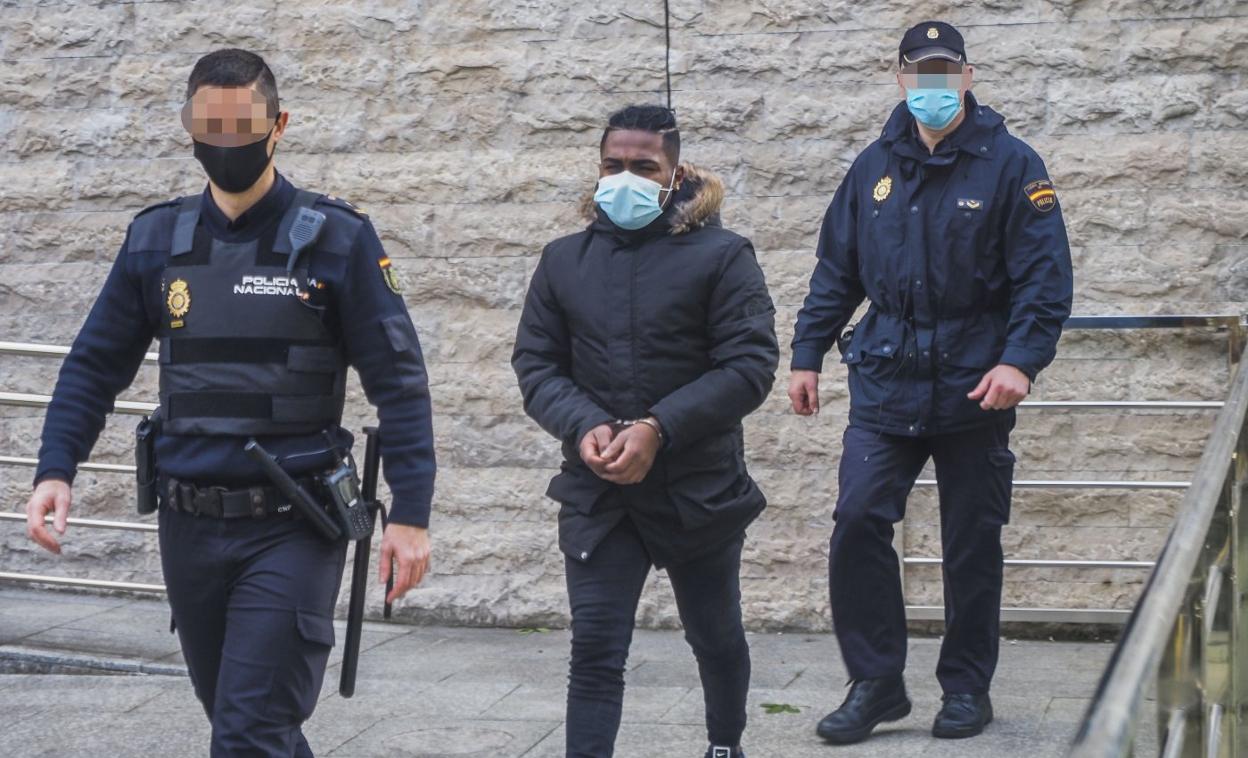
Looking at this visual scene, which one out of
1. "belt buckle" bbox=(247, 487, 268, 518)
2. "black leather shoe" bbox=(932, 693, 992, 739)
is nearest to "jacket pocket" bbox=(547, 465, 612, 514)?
"belt buckle" bbox=(247, 487, 268, 518)

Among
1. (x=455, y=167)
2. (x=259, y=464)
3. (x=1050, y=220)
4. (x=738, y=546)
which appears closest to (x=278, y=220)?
(x=259, y=464)

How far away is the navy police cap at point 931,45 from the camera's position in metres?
4.86

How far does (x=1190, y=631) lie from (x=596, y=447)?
2020mm

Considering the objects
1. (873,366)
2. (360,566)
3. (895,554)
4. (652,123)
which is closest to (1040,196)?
(873,366)

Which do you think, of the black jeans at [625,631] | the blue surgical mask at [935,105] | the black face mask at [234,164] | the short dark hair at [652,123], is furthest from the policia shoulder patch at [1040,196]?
the black face mask at [234,164]

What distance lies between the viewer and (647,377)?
417 centimetres

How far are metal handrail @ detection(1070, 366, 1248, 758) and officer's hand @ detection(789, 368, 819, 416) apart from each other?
1675 mm

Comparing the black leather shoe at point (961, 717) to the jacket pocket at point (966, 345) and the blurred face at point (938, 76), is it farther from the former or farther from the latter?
the blurred face at point (938, 76)

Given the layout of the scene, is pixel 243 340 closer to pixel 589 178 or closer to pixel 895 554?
pixel 895 554

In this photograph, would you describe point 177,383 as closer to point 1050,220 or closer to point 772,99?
point 1050,220

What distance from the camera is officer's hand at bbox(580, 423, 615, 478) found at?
3.99 meters

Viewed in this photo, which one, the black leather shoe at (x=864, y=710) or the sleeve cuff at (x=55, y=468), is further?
the black leather shoe at (x=864, y=710)

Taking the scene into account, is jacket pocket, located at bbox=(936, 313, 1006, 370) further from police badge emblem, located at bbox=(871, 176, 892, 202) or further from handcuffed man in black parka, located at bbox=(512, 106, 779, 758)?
handcuffed man in black parka, located at bbox=(512, 106, 779, 758)

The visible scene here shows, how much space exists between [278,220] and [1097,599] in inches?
154
